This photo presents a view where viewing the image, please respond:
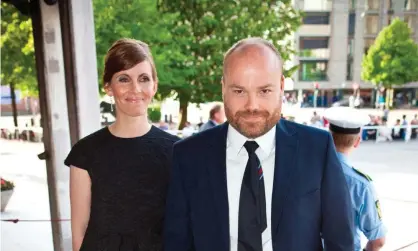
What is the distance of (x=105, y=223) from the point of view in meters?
1.88

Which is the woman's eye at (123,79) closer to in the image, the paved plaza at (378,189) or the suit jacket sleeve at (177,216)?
the suit jacket sleeve at (177,216)

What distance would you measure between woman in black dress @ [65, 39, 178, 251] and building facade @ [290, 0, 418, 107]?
39.2 metres

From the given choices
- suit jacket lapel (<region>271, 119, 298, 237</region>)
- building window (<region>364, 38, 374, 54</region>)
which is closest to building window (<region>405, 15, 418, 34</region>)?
building window (<region>364, 38, 374, 54</region>)

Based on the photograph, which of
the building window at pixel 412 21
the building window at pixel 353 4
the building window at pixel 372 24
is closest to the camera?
the building window at pixel 353 4

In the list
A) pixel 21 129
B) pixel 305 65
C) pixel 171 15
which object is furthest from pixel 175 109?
pixel 305 65

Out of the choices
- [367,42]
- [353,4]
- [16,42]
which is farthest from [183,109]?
[367,42]

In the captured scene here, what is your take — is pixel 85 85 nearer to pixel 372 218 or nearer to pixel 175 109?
pixel 372 218

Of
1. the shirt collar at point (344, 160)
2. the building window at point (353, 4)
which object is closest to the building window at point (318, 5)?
the building window at point (353, 4)

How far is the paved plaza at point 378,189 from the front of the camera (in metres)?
5.84

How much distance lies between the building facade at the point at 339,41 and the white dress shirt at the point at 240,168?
1550 inches

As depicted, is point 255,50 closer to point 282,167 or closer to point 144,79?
point 282,167

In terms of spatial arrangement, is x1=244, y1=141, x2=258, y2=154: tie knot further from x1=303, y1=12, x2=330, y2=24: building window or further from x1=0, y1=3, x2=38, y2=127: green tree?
x1=303, y1=12, x2=330, y2=24: building window

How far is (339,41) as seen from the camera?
39625 millimetres

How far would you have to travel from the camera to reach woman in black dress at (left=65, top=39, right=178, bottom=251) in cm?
187
